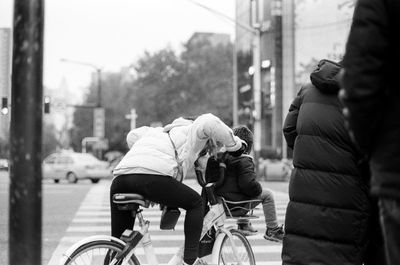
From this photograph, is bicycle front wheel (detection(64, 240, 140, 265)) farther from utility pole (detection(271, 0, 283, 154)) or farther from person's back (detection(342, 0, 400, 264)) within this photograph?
utility pole (detection(271, 0, 283, 154))

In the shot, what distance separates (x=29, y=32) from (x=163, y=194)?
210 centimetres

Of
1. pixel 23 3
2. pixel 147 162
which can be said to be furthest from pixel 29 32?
pixel 147 162

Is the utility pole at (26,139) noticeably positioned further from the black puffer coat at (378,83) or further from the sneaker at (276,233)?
the sneaker at (276,233)

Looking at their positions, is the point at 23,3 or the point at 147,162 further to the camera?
the point at 147,162

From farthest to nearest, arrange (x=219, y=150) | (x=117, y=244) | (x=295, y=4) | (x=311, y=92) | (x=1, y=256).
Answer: (x=295, y=4)
(x=1, y=256)
(x=219, y=150)
(x=117, y=244)
(x=311, y=92)

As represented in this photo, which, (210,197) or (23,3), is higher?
(23,3)

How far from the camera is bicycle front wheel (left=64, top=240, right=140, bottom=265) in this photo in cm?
383

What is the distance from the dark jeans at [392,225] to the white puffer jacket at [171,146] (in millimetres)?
2231

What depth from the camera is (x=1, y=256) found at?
22.5 feet

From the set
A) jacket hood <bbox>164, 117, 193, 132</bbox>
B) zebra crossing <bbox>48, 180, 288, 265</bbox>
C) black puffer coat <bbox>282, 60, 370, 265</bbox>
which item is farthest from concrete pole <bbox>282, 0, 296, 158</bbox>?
black puffer coat <bbox>282, 60, 370, 265</bbox>

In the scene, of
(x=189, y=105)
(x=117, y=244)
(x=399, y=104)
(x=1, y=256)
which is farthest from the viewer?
(x=189, y=105)

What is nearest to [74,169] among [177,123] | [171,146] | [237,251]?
[237,251]

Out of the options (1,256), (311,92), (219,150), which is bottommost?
(1,256)

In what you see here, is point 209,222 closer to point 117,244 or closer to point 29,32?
point 117,244
